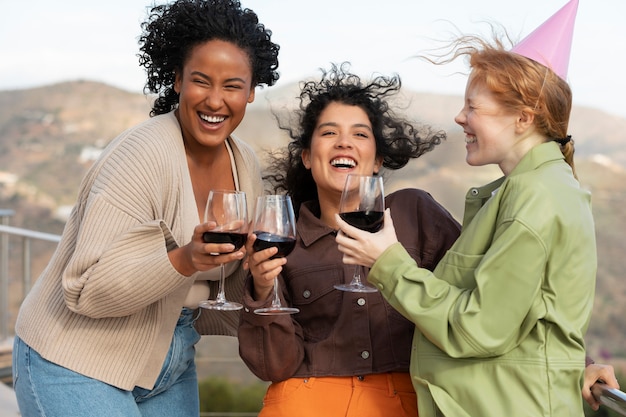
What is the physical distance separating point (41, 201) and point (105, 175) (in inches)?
Result: 723

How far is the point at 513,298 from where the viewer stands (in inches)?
71.7

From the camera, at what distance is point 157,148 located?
2424 millimetres

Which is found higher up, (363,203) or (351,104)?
(351,104)

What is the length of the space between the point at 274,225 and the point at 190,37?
2.44 feet

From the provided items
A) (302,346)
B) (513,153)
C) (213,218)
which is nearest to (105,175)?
(213,218)

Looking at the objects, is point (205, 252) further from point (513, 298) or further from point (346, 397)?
point (513, 298)

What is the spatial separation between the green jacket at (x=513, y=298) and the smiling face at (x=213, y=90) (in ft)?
2.67

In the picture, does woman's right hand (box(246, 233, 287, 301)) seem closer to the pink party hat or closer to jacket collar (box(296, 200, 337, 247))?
jacket collar (box(296, 200, 337, 247))

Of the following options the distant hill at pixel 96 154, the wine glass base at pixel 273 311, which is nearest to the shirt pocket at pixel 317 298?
the wine glass base at pixel 273 311

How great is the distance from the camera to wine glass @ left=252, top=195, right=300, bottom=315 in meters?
2.15

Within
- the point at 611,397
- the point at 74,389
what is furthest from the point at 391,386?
the point at 74,389

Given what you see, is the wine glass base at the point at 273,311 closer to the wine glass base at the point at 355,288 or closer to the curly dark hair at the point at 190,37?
the wine glass base at the point at 355,288

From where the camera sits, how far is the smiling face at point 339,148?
8.41 ft

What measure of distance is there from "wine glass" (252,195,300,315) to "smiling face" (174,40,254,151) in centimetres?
47
